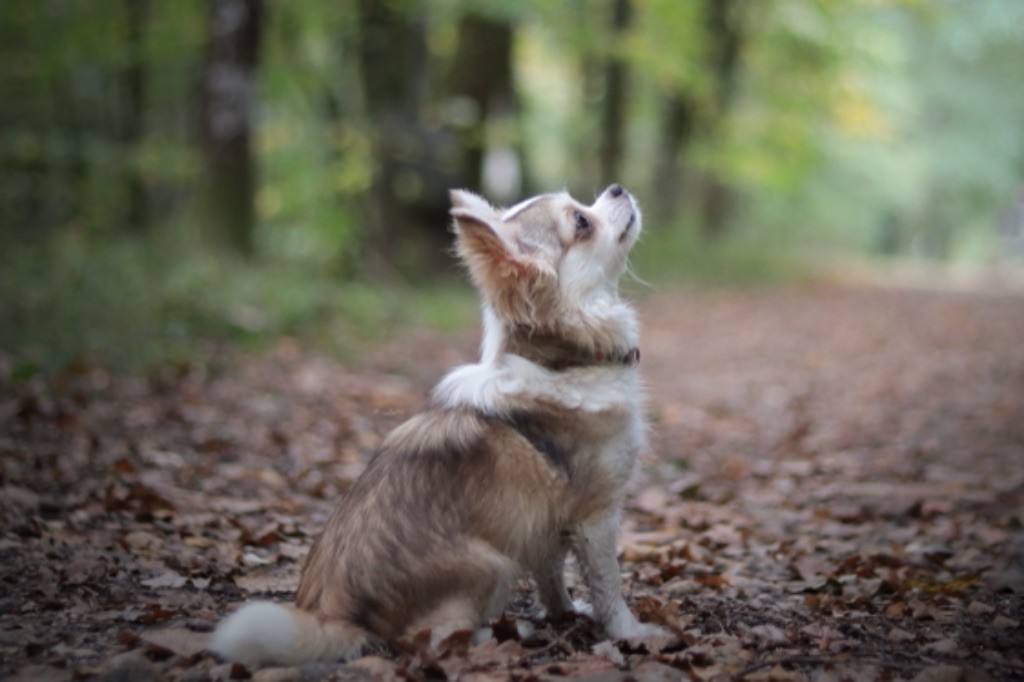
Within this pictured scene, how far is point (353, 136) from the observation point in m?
15.8

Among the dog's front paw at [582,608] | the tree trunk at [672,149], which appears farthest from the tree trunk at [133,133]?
the dog's front paw at [582,608]

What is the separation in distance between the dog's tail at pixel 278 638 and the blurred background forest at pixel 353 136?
5493mm

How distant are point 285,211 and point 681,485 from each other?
10910mm

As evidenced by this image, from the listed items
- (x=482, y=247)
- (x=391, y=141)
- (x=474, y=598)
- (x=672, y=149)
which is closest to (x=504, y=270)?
(x=482, y=247)

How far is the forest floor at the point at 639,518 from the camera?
3635 millimetres

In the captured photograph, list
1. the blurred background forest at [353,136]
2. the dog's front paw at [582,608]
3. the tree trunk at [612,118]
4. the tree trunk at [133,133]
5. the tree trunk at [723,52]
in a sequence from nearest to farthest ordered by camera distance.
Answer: the dog's front paw at [582,608] < the blurred background forest at [353,136] < the tree trunk at [133,133] < the tree trunk at [612,118] < the tree trunk at [723,52]

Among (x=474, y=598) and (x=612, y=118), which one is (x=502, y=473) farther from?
(x=612, y=118)

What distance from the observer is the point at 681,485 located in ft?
22.8

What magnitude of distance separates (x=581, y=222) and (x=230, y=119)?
956 cm

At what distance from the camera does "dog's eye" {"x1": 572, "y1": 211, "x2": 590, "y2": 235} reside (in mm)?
4555

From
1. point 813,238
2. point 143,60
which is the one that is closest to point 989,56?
point 813,238

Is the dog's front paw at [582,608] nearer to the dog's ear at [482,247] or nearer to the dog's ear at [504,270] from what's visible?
the dog's ear at [504,270]

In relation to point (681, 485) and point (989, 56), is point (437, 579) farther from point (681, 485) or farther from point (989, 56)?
point (989, 56)

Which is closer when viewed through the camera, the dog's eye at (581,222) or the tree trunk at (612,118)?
the dog's eye at (581,222)
